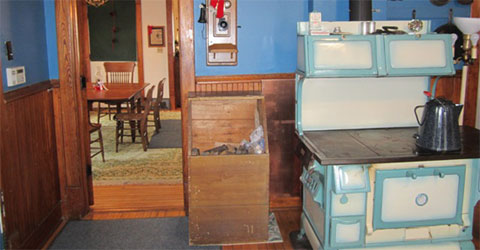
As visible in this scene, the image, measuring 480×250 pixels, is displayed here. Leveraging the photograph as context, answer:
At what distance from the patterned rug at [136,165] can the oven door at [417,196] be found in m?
2.33

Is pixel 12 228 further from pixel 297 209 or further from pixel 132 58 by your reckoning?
pixel 132 58

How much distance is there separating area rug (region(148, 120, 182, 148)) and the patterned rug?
186 mm

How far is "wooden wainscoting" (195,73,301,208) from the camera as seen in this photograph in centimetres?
346

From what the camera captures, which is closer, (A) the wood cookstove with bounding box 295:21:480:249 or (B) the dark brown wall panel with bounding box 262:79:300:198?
(A) the wood cookstove with bounding box 295:21:480:249

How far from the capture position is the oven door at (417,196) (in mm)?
2605

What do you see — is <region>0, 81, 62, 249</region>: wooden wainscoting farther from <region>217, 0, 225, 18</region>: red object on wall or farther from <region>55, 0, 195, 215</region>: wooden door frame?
<region>217, 0, 225, 18</region>: red object on wall

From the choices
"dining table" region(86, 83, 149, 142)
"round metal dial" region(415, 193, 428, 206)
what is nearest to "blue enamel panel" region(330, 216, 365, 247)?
"round metal dial" region(415, 193, 428, 206)

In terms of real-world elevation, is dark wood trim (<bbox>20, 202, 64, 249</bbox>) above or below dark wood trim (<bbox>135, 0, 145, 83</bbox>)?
below

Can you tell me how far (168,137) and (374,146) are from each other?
160 inches

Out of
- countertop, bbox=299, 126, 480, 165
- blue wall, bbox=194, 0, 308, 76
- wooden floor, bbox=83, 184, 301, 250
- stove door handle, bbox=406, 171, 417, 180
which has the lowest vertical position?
wooden floor, bbox=83, 184, 301, 250

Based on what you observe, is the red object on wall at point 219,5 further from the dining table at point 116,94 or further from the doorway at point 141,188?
the dining table at point 116,94

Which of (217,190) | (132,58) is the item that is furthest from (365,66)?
(132,58)

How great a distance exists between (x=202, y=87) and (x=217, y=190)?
87cm

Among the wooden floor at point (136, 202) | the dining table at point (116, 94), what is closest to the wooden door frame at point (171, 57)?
the dining table at point (116, 94)
